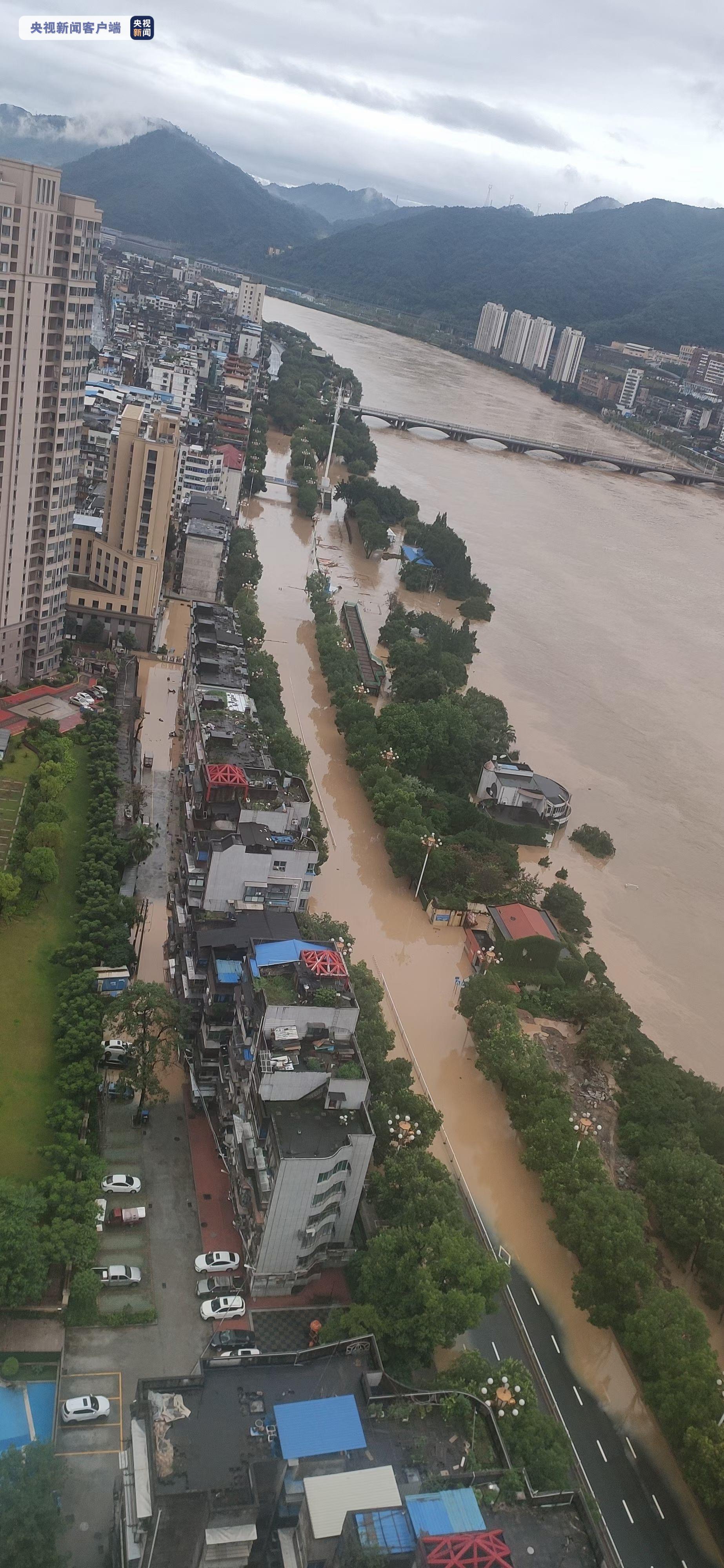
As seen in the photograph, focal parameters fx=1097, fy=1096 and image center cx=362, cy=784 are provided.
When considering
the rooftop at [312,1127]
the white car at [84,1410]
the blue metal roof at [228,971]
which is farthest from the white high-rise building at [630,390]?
the white car at [84,1410]

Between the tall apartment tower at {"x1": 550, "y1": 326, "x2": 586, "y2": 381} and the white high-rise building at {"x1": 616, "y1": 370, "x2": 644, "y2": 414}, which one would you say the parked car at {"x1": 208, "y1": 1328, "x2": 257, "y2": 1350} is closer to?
the white high-rise building at {"x1": 616, "y1": 370, "x2": 644, "y2": 414}

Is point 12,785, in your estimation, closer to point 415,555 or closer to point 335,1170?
point 335,1170

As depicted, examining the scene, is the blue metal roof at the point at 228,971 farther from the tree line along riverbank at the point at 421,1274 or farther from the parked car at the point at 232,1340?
the parked car at the point at 232,1340

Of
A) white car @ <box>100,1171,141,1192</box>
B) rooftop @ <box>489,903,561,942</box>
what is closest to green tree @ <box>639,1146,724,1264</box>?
rooftop @ <box>489,903,561,942</box>

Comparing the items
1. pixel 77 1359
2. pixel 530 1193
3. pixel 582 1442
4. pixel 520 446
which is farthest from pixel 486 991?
pixel 520 446

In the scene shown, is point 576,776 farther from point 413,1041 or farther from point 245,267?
point 245,267
